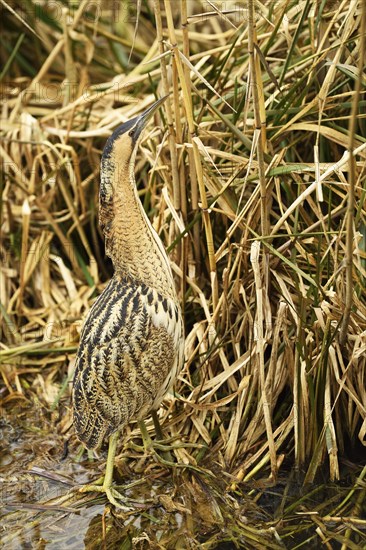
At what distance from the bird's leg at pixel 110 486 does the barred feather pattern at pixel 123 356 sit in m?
0.05

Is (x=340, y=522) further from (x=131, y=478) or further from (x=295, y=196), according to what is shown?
(x=295, y=196)

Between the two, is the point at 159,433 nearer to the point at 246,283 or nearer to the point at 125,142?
the point at 246,283

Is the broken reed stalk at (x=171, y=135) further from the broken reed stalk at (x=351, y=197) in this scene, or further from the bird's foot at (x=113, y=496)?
the bird's foot at (x=113, y=496)

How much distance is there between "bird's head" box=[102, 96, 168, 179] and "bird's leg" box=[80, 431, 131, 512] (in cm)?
98

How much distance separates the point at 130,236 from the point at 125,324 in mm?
313

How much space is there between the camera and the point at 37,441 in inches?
149

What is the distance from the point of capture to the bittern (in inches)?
124

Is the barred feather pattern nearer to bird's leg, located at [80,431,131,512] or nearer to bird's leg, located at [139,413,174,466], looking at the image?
bird's leg, located at [80,431,131,512]

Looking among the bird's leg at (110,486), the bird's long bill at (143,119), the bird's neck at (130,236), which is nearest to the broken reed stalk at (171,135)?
the bird's long bill at (143,119)

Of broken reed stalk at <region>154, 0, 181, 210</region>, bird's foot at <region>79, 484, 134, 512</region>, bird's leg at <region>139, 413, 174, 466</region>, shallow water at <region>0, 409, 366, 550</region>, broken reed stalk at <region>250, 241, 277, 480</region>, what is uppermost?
broken reed stalk at <region>154, 0, 181, 210</region>

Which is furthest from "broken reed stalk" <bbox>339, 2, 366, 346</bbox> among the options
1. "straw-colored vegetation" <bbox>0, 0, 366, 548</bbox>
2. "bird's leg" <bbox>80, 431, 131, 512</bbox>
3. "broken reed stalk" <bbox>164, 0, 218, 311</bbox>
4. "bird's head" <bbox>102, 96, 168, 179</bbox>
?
"bird's leg" <bbox>80, 431, 131, 512</bbox>

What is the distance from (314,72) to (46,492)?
6.25 ft

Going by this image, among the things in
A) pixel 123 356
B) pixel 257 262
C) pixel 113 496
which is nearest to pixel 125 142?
pixel 257 262

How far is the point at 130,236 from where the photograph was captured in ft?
10.6
